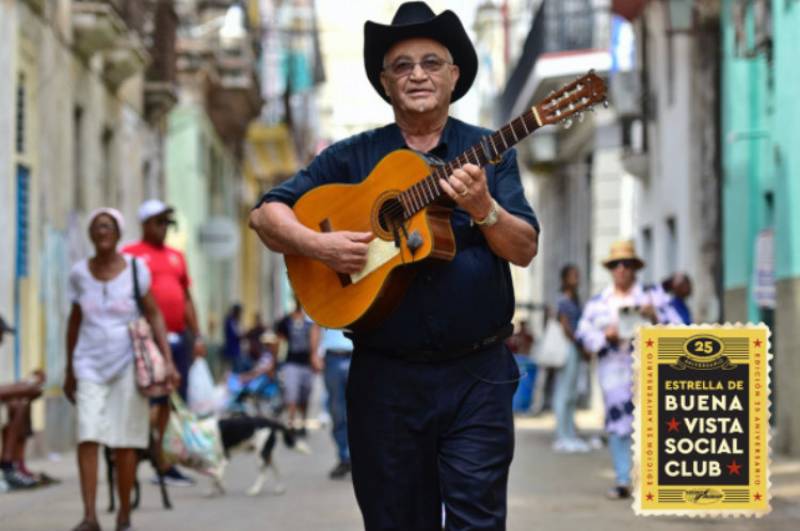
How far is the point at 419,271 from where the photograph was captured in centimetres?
581

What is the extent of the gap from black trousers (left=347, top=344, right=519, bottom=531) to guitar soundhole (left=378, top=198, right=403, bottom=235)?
1.29 ft

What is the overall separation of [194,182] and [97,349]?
83.9 ft

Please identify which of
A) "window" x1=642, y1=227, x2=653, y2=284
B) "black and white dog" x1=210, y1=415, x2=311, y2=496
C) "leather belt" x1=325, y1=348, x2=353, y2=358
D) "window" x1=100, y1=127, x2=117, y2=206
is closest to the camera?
"black and white dog" x1=210, y1=415, x2=311, y2=496

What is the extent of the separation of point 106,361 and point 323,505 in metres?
2.47

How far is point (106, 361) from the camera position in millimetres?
10664

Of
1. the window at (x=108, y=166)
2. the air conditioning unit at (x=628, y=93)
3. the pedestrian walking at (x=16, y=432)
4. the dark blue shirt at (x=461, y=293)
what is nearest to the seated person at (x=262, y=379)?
the window at (x=108, y=166)

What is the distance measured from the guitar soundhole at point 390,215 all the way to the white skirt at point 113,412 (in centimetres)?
505

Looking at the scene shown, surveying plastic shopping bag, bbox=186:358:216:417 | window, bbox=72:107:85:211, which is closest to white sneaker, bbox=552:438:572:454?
plastic shopping bag, bbox=186:358:216:417

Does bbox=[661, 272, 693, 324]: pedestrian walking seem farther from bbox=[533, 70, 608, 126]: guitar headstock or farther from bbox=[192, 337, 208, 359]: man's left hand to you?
bbox=[533, 70, 608, 126]: guitar headstock

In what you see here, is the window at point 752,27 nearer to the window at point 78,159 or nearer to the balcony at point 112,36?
the balcony at point 112,36

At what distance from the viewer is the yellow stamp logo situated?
28.2ft

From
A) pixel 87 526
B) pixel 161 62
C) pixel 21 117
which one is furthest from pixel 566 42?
pixel 87 526

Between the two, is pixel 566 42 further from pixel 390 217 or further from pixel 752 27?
pixel 390 217

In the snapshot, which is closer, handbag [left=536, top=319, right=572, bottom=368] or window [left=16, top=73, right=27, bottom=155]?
window [left=16, top=73, right=27, bottom=155]
